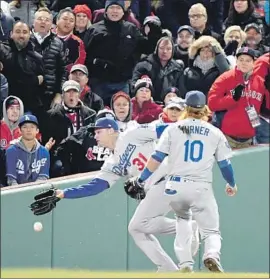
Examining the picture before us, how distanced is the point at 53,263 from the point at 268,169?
2.86 metres

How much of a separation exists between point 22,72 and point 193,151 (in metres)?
3.47

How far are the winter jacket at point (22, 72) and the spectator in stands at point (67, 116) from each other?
15.9 inches

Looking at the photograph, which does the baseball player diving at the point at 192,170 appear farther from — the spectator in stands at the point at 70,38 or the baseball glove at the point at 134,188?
the spectator in stands at the point at 70,38

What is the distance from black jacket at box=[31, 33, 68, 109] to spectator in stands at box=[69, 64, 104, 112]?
204mm

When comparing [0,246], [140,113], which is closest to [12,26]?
[140,113]

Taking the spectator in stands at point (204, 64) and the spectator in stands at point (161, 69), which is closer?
the spectator in stands at point (204, 64)

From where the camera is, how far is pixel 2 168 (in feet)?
42.9

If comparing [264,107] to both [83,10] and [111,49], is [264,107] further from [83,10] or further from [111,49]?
[83,10]

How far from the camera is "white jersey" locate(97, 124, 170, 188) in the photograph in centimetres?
1194

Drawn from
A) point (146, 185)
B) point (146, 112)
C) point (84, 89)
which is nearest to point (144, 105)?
point (146, 112)

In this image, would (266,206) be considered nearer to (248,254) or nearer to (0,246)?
(248,254)

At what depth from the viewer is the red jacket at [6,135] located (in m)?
13.3

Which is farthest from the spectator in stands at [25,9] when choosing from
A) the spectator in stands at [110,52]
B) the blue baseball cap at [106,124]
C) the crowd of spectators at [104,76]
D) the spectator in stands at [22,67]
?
the blue baseball cap at [106,124]

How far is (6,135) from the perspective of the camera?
1335 centimetres
